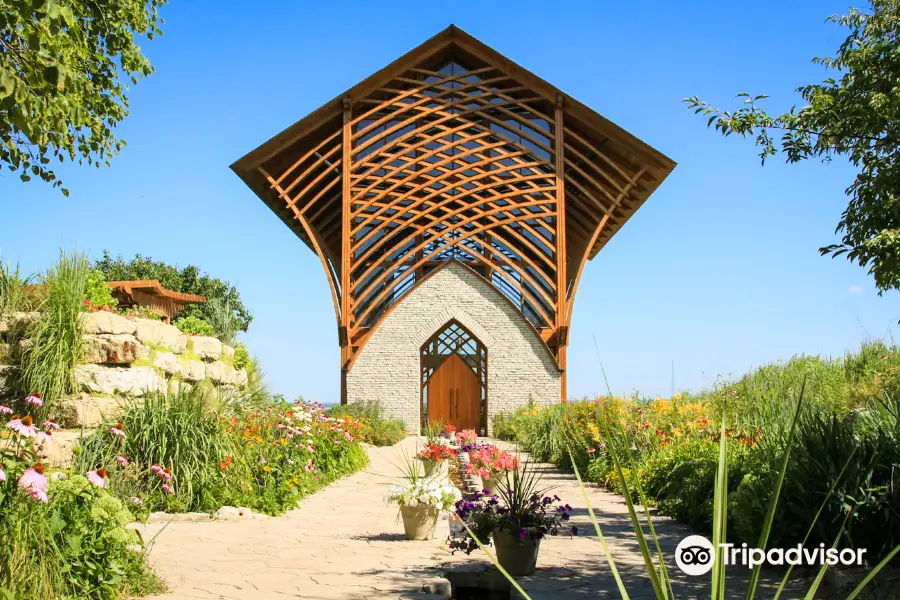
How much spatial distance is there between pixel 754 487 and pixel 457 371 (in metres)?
17.0

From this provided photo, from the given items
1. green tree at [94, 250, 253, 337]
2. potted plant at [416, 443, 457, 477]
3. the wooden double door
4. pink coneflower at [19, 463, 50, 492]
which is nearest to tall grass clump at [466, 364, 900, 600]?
potted plant at [416, 443, 457, 477]

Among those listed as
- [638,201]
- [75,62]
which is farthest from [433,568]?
[638,201]

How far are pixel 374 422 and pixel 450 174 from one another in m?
7.40

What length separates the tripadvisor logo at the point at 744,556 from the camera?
487 cm

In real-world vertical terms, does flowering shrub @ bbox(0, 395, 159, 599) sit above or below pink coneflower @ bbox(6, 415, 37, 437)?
below

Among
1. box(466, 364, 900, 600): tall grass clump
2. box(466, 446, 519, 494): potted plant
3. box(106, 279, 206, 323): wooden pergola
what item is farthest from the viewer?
box(106, 279, 206, 323): wooden pergola

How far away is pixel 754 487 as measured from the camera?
571 cm

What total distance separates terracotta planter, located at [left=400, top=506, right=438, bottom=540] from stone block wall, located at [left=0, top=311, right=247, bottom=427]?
3241mm

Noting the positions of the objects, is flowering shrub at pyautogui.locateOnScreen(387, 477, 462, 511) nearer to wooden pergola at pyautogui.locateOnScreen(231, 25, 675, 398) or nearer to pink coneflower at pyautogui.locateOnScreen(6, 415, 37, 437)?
pink coneflower at pyautogui.locateOnScreen(6, 415, 37, 437)

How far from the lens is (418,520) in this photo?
22.8 ft

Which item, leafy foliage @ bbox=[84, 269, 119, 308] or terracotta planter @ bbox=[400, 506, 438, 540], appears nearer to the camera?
terracotta planter @ bbox=[400, 506, 438, 540]

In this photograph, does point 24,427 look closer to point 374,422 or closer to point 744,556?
point 744,556

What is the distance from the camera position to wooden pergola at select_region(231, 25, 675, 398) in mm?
21578

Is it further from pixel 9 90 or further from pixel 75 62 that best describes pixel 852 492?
pixel 75 62
